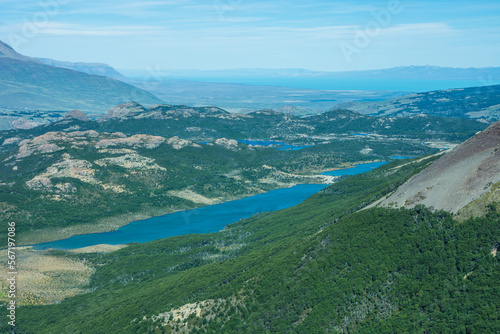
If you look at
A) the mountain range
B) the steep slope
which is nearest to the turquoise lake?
the mountain range

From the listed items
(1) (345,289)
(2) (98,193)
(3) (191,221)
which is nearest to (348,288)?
(1) (345,289)

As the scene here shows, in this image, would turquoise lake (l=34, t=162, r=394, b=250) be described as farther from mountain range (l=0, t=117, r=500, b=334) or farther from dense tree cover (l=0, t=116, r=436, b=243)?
mountain range (l=0, t=117, r=500, b=334)

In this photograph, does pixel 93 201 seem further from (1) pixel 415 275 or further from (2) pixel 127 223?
(1) pixel 415 275

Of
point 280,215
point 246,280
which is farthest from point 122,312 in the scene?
point 280,215

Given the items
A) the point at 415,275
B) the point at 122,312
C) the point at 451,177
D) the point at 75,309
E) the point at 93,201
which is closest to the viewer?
the point at 415,275

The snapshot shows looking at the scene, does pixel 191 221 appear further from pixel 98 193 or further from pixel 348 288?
pixel 348 288
